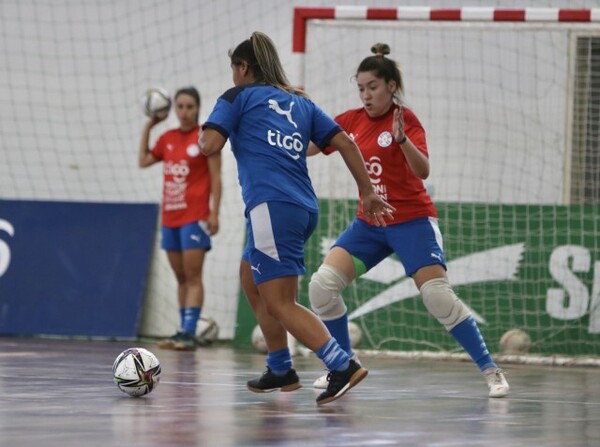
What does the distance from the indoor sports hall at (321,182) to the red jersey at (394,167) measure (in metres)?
1.76

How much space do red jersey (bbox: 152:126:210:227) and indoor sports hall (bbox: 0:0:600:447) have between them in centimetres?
56

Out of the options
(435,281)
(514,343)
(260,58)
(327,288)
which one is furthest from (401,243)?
(514,343)

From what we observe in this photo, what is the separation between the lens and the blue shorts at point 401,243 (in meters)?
8.19

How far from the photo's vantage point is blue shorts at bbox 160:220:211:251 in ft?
41.2

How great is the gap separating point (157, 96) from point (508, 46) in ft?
11.9

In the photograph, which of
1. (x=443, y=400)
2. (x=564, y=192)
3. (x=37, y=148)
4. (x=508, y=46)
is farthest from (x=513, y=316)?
(x=37, y=148)

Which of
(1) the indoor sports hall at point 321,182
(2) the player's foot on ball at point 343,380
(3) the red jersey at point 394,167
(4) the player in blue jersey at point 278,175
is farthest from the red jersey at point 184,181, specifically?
(2) the player's foot on ball at point 343,380

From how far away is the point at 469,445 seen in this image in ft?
18.4

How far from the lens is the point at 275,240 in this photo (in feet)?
23.1

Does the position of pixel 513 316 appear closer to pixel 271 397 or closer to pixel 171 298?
pixel 171 298

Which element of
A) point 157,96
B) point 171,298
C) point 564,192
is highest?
point 157,96

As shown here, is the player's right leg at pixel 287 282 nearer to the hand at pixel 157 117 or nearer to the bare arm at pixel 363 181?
the bare arm at pixel 363 181

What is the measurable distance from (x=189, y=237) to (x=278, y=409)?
581cm

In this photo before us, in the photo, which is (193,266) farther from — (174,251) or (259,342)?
(259,342)
